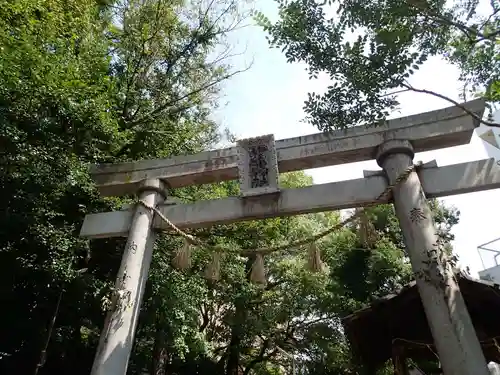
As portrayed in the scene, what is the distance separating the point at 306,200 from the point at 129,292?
2.45m

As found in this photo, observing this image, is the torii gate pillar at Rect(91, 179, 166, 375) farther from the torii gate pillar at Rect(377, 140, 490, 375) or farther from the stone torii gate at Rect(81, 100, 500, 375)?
the torii gate pillar at Rect(377, 140, 490, 375)

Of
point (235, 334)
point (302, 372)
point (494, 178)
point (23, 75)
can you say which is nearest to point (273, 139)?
point (494, 178)

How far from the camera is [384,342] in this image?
20.7ft

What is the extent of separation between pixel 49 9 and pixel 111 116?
217 cm

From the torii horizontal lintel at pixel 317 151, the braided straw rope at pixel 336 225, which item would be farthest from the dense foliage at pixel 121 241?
the torii horizontal lintel at pixel 317 151

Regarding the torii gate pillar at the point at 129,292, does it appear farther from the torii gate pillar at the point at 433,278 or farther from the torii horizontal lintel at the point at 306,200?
the torii gate pillar at the point at 433,278

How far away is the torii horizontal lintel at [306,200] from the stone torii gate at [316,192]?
0.04 ft

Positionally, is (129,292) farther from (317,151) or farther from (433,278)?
(433,278)

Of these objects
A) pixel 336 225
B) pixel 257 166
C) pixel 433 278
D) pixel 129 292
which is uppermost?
pixel 257 166

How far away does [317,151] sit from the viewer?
5281 millimetres

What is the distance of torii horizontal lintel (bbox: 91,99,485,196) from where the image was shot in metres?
4.86

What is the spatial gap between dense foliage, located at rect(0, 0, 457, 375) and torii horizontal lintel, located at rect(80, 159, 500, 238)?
556mm

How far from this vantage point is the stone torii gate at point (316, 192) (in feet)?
12.9

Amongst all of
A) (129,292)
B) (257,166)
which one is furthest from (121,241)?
(257,166)
